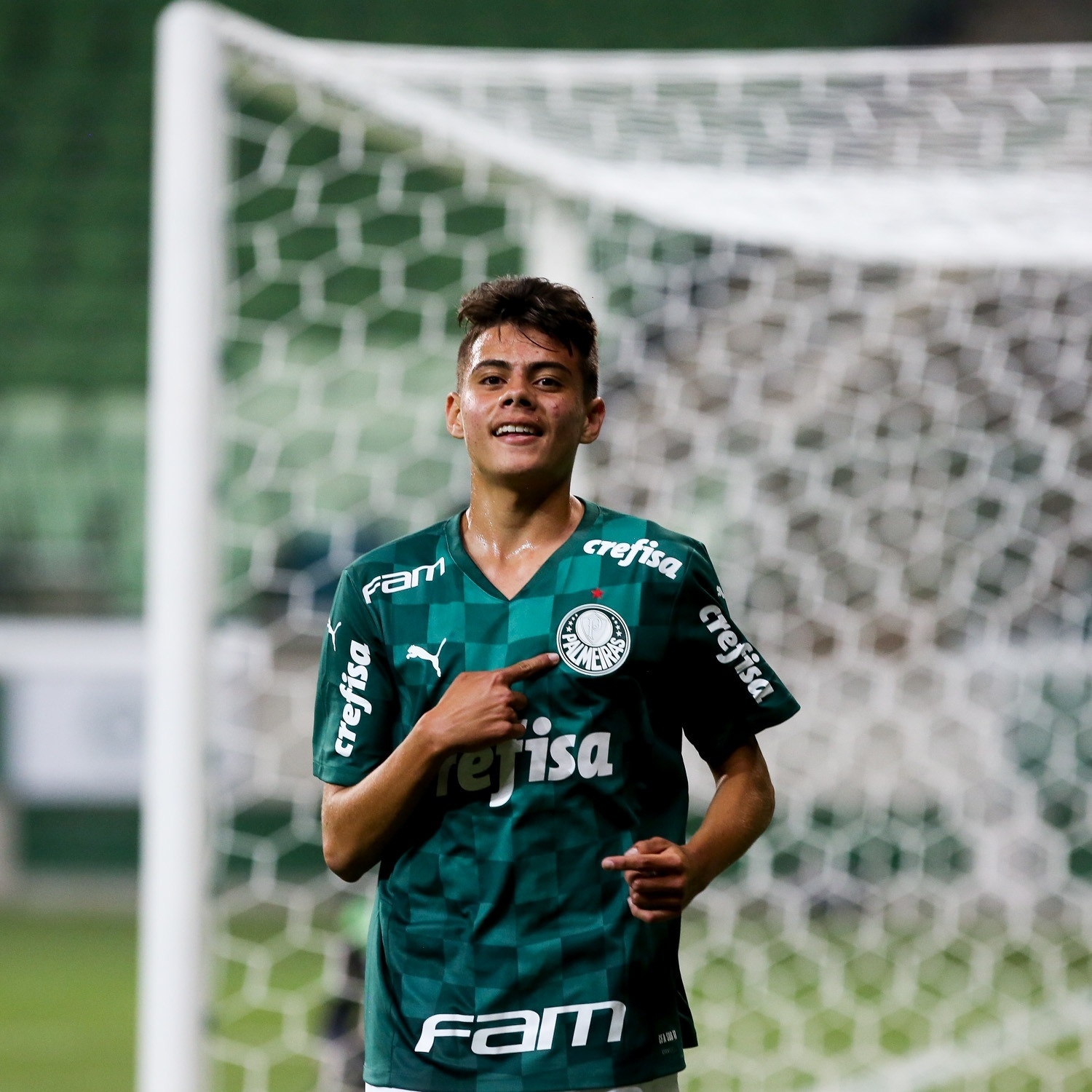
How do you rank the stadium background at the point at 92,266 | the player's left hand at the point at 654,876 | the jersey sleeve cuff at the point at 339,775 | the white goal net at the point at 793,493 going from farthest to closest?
1. the stadium background at the point at 92,266
2. the white goal net at the point at 793,493
3. the jersey sleeve cuff at the point at 339,775
4. the player's left hand at the point at 654,876

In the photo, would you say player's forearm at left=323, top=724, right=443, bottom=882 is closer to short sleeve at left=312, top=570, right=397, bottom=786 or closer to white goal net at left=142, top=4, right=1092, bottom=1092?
short sleeve at left=312, top=570, right=397, bottom=786

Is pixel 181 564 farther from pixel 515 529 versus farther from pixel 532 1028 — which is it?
pixel 532 1028

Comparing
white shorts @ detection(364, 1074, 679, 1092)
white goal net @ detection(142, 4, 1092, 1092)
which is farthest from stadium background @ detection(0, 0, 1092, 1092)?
white shorts @ detection(364, 1074, 679, 1092)

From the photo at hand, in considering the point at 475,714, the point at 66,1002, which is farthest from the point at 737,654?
the point at 66,1002

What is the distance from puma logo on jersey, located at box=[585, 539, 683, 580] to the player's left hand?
226 mm

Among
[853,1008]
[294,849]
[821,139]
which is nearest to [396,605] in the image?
[821,139]

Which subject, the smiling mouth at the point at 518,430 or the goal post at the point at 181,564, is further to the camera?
the goal post at the point at 181,564

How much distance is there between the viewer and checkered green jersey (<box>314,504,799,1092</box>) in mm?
1172

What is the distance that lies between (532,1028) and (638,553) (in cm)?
38

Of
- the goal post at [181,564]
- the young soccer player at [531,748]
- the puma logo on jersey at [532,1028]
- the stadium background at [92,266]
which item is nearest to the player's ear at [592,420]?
the young soccer player at [531,748]

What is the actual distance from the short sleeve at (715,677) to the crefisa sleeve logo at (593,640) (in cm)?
6

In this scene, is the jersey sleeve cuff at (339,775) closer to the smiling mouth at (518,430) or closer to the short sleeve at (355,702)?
the short sleeve at (355,702)

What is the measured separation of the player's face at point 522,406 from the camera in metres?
1.21

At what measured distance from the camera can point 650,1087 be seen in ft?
3.89
